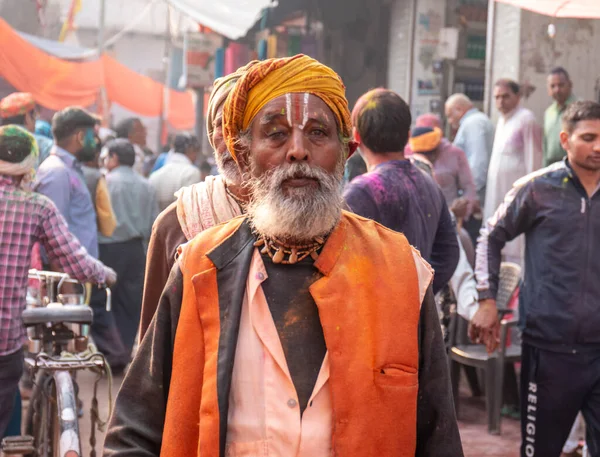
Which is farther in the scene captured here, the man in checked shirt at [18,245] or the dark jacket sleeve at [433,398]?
the man in checked shirt at [18,245]

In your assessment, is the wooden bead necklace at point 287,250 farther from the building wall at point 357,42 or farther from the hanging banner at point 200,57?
the hanging banner at point 200,57

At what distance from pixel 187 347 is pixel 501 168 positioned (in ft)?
26.0

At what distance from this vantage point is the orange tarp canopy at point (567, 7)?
6.28 meters

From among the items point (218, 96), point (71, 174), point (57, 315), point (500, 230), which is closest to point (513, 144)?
point (71, 174)

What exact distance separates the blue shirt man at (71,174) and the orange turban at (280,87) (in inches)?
196

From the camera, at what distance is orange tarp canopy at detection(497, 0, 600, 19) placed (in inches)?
247

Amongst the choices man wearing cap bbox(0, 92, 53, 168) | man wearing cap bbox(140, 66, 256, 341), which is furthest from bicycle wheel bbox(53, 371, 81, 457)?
man wearing cap bbox(0, 92, 53, 168)

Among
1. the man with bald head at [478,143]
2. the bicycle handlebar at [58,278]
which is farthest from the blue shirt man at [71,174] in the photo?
the man with bald head at [478,143]

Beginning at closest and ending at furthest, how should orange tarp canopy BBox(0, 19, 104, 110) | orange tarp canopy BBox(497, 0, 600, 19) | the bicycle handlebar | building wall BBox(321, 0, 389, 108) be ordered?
the bicycle handlebar < orange tarp canopy BBox(497, 0, 600, 19) < building wall BBox(321, 0, 389, 108) < orange tarp canopy BBox(0, 19, 104, 110)

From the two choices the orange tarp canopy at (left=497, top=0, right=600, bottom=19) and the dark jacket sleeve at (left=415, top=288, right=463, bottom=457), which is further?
the orange tarp canopy at (left=497, top=0, right=600, bottom=19)

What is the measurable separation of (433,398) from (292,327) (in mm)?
413

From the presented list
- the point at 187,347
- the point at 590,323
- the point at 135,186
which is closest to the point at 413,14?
the point at 135,186

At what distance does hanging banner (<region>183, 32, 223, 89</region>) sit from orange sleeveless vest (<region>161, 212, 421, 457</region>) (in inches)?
621

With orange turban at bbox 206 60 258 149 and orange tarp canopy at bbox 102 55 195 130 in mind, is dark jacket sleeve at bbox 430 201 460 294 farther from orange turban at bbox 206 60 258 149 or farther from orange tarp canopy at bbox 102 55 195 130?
orange tarp canopy at bbox 102 55 195 130
